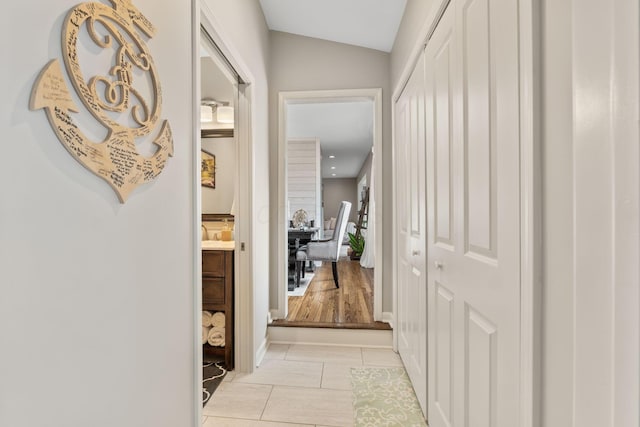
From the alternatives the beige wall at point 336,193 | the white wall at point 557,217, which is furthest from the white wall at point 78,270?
the beige wall at point 336,193

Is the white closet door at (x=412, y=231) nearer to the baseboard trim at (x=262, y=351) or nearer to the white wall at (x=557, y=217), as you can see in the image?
the white wall at (x=557, y=217)

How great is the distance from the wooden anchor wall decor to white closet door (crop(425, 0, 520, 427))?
1.09m

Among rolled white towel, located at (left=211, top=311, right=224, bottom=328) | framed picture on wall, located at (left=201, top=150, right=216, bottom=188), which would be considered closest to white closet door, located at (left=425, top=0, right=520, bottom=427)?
rolled white towel, located at (left=211, top=311, right=224, bottom=328)

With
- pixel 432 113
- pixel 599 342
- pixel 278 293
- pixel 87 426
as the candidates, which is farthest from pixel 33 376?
pixel 278 293

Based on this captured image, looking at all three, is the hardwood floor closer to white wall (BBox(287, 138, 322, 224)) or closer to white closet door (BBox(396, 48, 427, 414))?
white closet door (BBox(396, 48, 427, 414))

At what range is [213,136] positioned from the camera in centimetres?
281

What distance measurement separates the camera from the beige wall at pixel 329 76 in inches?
105

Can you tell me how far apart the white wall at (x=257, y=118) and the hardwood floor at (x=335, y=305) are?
1.44 feet

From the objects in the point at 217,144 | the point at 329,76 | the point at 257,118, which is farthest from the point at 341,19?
the point at 217,144

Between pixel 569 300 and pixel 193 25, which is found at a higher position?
pixel 193 25

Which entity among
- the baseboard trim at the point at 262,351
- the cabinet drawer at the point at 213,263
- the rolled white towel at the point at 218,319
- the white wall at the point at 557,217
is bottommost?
the baseboard trim at the point at 262,351

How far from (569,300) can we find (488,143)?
53cm

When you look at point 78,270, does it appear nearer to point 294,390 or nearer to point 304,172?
point 294,390

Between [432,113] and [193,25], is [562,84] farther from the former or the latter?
[193,25]
